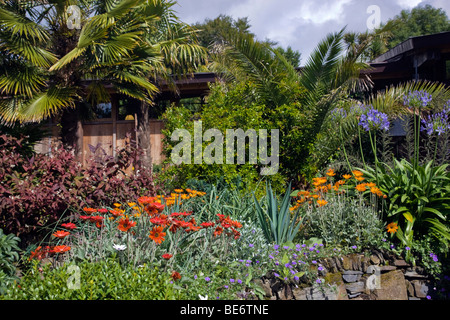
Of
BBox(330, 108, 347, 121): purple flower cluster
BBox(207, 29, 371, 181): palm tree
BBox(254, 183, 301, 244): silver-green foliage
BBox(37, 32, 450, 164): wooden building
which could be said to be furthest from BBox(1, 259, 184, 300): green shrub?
BBox(37, 32, 450, 164): wooden building

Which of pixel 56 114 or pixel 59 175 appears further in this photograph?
pixel 56 114

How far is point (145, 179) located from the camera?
15.5 feet

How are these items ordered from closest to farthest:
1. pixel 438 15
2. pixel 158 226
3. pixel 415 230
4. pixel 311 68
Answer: pixel 158 226
pixel 415 230
pixel 311 68
pixel 438 15

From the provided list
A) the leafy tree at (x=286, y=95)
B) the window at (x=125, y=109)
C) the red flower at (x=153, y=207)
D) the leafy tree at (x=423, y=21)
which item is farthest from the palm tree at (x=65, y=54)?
the leafy tree at (x=423, y=21)

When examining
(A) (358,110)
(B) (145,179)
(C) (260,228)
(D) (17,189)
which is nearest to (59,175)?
(D) (17,189)

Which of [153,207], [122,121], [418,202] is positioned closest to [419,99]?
[418,202]

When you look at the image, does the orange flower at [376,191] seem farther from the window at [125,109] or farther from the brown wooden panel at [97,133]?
the window at [125,109]

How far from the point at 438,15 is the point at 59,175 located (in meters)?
33.4

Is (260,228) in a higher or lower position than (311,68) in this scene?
lower

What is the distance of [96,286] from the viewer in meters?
2.72

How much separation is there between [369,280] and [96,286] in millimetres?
2587

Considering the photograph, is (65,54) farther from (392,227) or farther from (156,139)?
(392,227)

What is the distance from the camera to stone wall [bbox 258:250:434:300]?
3650 millimetres

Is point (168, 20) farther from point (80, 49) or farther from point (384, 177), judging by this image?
point (384, 177)
